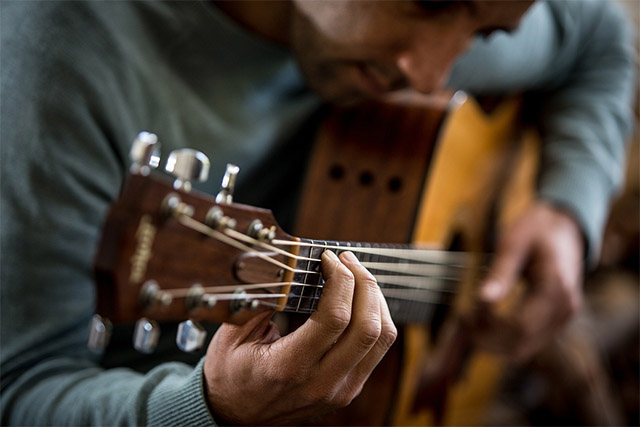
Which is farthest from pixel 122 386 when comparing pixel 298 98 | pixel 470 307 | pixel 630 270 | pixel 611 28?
pixel 630 270

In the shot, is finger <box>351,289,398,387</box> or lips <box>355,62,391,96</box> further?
lips <box>355,62,391,96</box>

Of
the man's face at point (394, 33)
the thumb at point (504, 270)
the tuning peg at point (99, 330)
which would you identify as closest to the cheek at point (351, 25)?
the man's face at point (394, 33)

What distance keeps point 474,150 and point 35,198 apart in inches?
26.7

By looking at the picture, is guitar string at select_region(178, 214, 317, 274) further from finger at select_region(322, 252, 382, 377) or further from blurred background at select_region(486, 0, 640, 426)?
blurred background at select_region(486, 0, 640, 426)

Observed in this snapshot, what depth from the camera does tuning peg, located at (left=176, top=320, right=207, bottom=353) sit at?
0.41 metres

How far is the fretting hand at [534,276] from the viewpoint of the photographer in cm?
104

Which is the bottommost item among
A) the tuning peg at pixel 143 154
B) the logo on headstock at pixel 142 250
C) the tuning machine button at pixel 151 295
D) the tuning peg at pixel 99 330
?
the tuning peg at pixel 99 330

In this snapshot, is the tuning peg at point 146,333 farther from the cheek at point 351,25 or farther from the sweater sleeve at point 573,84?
the sweater sleeve at point 573,84

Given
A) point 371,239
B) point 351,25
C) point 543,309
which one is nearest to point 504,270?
point 543,309

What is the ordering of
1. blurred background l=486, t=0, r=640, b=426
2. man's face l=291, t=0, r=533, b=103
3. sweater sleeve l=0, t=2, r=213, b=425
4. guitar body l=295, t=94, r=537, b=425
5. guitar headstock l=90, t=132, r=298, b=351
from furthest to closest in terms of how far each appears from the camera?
blurred background l=486, t=0, r=640, b=426 < guitar body l=295, t=94, r=537, b=425 < man's face l=291, t=0, r=533, b=103 < sweater sleeve l=0, t=2, r=213, b=425 < guitar headstock l=90, t=132, r=298, b=351

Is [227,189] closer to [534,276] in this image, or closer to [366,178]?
[366,178]

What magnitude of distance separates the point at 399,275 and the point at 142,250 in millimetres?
316

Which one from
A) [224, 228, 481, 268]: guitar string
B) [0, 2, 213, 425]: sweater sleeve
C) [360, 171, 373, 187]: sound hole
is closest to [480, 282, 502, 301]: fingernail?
[224, 228, 481, 268]: guitar string

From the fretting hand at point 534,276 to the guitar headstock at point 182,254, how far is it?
66cm
